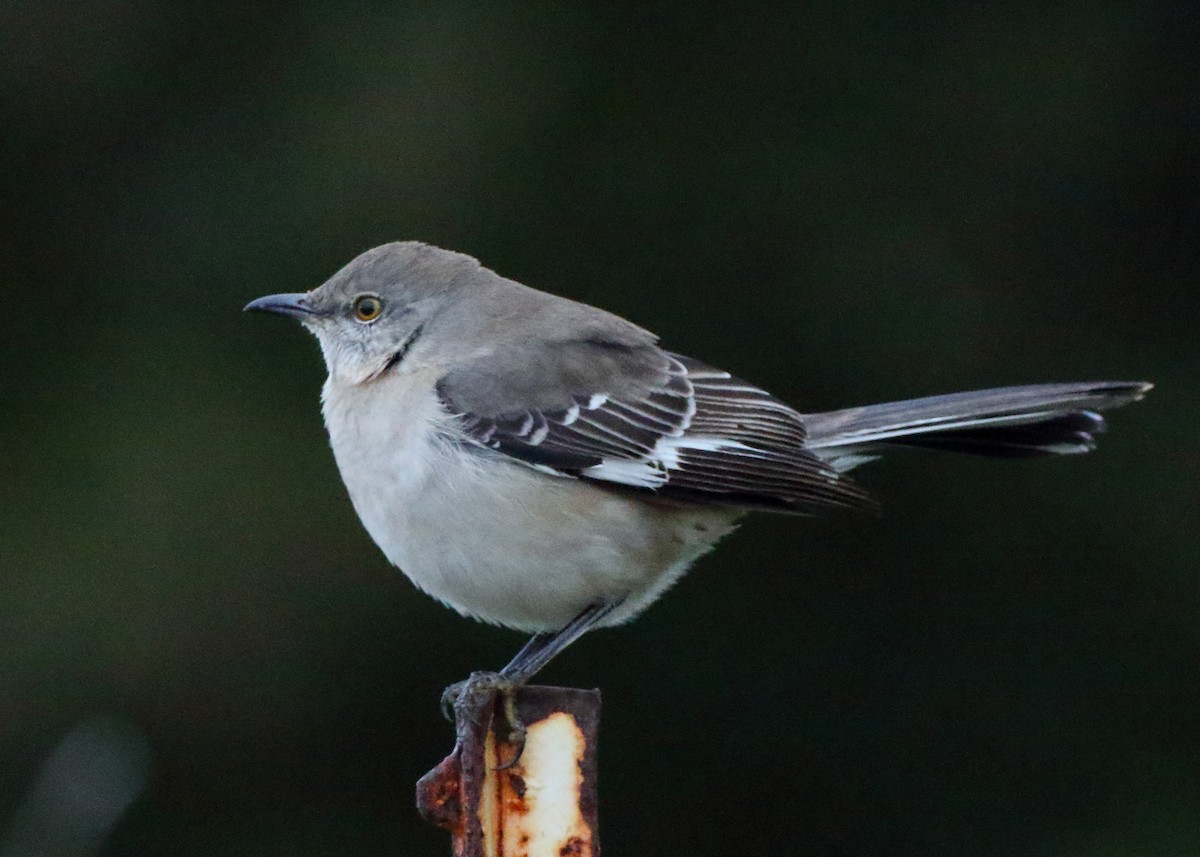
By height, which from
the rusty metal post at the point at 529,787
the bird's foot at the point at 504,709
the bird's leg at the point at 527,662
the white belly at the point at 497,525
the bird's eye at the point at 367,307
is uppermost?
the bird's eye at the point at 367,307

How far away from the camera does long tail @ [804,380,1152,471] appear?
3.22 metres

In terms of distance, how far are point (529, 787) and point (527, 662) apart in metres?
1.31

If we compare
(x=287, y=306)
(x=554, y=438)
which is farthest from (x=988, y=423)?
(x=287, y=306)

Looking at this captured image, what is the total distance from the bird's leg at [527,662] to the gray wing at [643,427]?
30cm

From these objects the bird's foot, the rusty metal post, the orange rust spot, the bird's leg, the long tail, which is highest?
the long tail

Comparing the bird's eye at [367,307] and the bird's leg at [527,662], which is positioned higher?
the bird's eye at [367,307]

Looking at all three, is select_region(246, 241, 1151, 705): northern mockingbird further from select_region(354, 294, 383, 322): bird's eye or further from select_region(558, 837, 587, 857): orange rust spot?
select_region(558, 837, 587, 857): orange rust spot

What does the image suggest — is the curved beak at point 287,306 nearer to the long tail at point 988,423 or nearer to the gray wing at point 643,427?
the gray wing at point 643,427

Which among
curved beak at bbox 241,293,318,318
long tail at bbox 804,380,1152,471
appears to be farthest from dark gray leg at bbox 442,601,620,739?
curved beak at bbox 241,293,318,318

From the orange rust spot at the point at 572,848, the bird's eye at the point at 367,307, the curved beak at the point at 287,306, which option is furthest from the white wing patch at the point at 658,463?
the orange rust spot at the point at 572,848

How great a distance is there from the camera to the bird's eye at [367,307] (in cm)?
357

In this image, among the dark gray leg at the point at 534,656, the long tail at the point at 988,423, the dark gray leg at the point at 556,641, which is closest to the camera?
the dark gray leg at the point at 534,656

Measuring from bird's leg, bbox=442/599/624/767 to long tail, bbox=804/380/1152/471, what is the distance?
0.69 meters

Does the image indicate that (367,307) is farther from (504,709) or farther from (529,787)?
(529,787)
